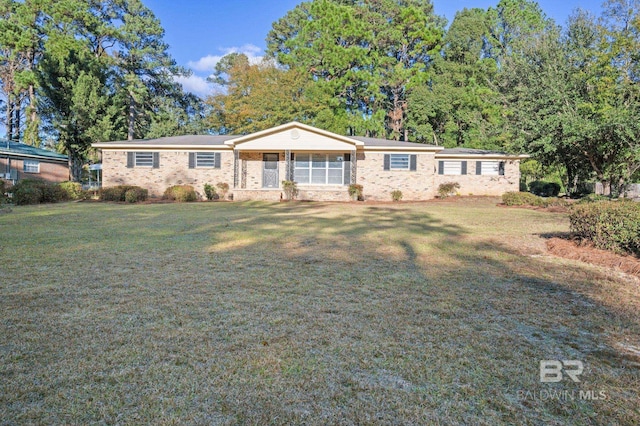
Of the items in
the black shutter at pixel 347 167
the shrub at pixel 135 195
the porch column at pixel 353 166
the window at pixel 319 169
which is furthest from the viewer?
the window at pixel 319 169

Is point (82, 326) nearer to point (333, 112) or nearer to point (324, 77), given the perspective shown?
point (333, 112)

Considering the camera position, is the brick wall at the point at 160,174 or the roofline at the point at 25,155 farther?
the roofline at the point at 25,155

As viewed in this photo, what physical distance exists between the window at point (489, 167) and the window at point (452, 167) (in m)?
0.87

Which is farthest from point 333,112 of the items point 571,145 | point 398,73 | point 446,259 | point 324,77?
point 446,259

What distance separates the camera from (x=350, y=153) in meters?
20.3

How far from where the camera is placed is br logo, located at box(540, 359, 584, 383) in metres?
2.56

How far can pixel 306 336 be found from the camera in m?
3.17

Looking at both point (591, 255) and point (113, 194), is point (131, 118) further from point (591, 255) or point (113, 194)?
point (591, 255)

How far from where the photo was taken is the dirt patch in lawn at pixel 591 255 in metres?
5.54

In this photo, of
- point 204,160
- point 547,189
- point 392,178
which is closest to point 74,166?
point 204,160

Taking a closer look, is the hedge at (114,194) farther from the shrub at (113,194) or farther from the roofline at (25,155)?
the roofline at (25,155)

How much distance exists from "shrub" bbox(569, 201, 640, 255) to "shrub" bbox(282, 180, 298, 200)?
1380cm

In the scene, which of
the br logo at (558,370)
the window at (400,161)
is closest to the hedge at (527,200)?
the window at (400,161)

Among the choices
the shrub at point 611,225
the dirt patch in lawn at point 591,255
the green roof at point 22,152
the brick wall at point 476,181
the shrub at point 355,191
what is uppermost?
the green roof at point 22,152
